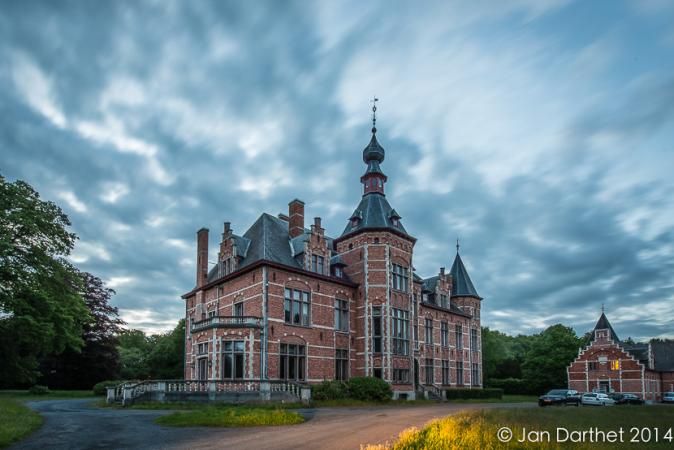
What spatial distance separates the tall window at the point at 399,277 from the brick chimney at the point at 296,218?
729 cm

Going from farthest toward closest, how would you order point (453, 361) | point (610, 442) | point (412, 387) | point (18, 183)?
1. point (453, 361)
2. point (412, 387)
3. point (18, 183)
4. point (610, 442)

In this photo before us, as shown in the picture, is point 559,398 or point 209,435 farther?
point 559,398

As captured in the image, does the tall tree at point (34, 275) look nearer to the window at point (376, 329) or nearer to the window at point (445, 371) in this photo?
the window at point (376, 329)

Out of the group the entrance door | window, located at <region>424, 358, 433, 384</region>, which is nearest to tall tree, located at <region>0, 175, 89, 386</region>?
the entrance door

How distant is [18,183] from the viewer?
96.6ft

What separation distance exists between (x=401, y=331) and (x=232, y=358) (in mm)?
12870

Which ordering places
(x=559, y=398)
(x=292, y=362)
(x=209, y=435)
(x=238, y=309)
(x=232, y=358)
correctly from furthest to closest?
(x=559, y=398), (x=238, y=309), (x=292, y=362), (x=232, y=358), (x=209, y=435)

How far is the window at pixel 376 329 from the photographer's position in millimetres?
36719

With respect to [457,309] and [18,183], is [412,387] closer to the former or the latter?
[457,309]

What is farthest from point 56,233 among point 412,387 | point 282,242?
point 412,387

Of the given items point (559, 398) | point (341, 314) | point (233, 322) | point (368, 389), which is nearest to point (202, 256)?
point (233, 322)

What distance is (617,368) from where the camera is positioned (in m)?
58.5

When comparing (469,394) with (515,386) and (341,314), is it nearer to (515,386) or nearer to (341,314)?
(341,314)

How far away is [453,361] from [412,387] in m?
12.1
